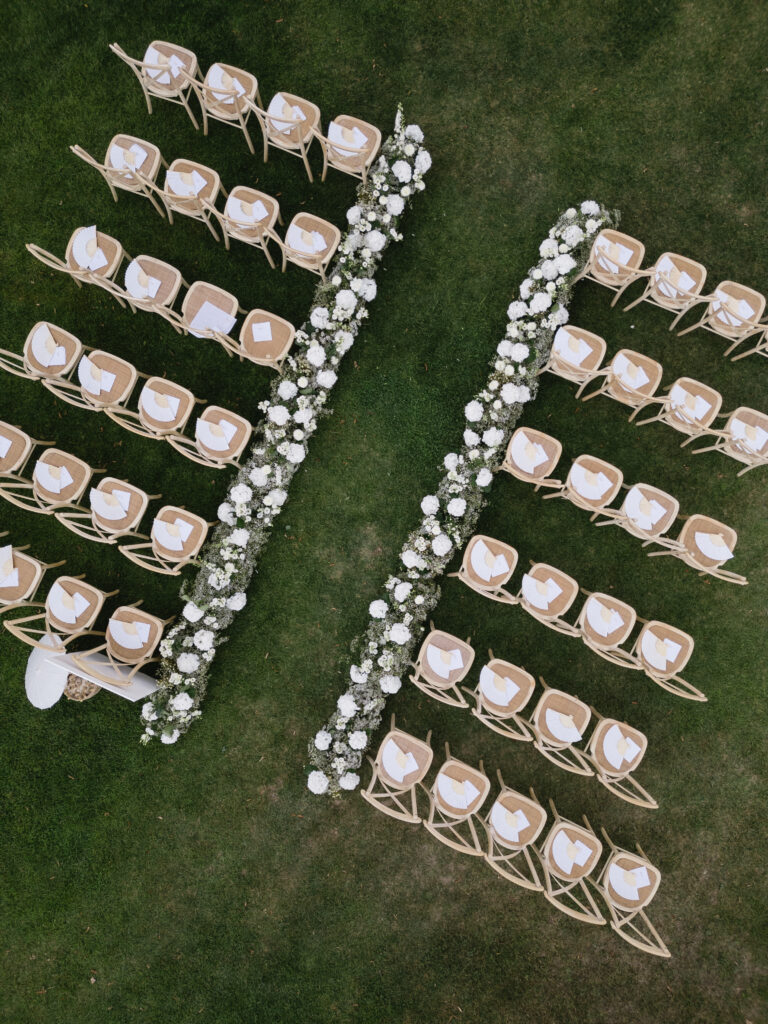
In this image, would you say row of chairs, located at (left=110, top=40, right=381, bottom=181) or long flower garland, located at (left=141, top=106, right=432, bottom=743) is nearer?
row of chairs, located at (left=110, top=40, right=381, bottom=181)

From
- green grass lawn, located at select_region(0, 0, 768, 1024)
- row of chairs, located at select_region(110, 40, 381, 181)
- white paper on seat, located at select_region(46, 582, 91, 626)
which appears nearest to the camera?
row of chairs, located at select_region(110, 40, 381, 181)

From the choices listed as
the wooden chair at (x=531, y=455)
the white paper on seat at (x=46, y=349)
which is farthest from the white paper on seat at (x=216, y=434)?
the wooden chair at (x=531, y=455)

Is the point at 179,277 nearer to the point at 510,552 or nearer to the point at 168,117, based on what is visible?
the point at 168,117

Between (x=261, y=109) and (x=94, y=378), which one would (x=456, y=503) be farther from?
(x=261, y=109)

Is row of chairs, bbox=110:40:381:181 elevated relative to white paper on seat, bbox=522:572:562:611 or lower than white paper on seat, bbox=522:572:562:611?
elevated

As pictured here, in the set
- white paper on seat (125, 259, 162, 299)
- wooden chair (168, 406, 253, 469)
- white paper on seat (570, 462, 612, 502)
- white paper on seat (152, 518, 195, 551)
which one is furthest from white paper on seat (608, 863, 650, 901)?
white paper on seat (125, 259, 162, 299)

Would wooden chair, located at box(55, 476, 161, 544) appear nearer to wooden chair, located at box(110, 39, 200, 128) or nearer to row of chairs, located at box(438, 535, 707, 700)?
row of chairs, located at box(438, 535, 707, 700)

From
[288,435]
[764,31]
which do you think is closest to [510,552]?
[288,435]
